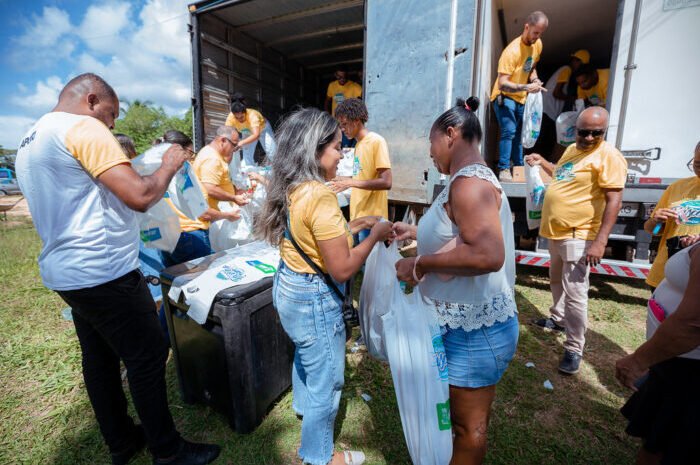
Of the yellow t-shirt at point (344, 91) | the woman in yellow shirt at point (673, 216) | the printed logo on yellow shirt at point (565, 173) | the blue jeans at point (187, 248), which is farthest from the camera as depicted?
the yellow t-shirt at point (344, 91)

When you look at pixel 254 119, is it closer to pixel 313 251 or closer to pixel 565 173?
pixel 565 173

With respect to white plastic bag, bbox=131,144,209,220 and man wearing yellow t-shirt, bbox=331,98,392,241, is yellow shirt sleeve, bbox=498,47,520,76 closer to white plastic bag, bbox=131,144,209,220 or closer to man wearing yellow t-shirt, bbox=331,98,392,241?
man wearing yellow t-shirt, bbox=331,98,392,241

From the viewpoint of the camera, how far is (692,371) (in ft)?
3.83

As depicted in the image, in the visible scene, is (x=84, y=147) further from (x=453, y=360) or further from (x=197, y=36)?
(x=197, y=36)

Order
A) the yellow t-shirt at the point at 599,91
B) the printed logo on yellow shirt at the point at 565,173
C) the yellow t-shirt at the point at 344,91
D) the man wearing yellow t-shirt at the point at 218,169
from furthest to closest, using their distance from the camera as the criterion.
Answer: the yellow t-shirt at the point at 344,91 < the yellow t-shirt at the point at 599,91 < the man wearing yellow t-shirt at the point at 218,169 < the printed logo on yellow shirt at the point at 565,173

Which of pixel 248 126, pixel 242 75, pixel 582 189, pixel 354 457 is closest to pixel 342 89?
pixel 242 75

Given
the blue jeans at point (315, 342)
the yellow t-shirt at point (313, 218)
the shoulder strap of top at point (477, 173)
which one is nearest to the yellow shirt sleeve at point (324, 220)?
the yellow t-shirt at point (313, 218)

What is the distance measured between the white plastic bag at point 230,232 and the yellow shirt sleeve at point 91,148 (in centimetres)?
161

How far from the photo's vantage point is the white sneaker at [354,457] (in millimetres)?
1735

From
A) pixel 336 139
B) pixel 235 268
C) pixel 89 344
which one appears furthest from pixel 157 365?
pixel 336 139

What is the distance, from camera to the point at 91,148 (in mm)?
1310

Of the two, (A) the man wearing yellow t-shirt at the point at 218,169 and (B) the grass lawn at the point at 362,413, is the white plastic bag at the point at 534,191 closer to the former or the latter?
(B) the grass lawn at the point at 362,413

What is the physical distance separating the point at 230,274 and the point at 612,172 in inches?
100

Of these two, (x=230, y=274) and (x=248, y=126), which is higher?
(x=248, y=126)
